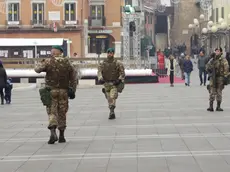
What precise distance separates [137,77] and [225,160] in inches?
1008

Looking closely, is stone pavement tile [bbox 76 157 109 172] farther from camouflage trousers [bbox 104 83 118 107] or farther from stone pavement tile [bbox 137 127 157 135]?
camouflage trousers [bbox 104 83 118 107]

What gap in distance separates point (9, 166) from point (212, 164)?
292 cm

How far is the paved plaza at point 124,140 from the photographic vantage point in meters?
8.67

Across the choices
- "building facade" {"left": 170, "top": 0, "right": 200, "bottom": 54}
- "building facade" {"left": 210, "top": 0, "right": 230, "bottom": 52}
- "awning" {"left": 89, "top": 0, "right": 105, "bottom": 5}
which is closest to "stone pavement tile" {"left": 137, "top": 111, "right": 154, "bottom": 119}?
"building facade" {"left": 210, "top": 0, "right": 230, "bottom": 52}

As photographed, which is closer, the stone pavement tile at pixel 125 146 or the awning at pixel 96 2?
the stone pavement tile at pixel 125 146

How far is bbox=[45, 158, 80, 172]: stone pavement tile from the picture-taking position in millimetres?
8425

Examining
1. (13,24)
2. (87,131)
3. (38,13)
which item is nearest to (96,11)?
(38,13)

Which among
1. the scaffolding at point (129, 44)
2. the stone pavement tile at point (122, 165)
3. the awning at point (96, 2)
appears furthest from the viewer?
the awning at point (96, 2)

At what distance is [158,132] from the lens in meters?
12.1

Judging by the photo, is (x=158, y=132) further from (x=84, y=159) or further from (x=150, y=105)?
(x=150, y=105)

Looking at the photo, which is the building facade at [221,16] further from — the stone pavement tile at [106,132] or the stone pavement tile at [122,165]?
the stone pavement tile at [122,165]

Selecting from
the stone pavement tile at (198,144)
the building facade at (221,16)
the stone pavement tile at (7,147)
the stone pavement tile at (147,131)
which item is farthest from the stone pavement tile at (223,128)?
the building facade at (221,16)

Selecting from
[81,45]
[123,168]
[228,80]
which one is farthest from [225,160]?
[81,45]

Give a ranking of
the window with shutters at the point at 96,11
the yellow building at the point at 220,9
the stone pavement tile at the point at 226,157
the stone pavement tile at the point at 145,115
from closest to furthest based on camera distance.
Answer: the stone pavement tile at the point at 226,157
the stone pavement tile at the point at 145,115
the yellow building at the point at 220,9
the window with shutters at the point at 96,11
